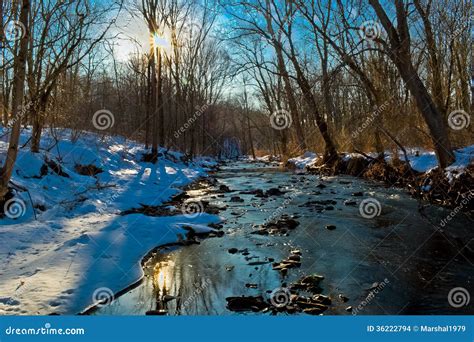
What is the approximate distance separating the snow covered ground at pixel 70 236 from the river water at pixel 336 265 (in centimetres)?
39

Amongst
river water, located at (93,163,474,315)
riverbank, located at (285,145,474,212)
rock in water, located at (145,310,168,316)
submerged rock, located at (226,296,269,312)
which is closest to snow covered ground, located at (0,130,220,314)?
river water, located at (93,163,474,315)

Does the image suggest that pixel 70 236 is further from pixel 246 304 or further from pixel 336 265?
pixel 336 265

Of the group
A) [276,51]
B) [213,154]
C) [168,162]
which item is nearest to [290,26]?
[276,51]

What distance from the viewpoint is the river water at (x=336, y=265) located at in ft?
12.6

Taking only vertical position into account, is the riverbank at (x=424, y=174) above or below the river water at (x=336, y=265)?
above

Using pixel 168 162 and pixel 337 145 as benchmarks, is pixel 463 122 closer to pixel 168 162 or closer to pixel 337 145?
pixel 337 145

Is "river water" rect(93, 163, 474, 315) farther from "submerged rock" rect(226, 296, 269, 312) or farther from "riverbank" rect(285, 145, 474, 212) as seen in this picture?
"riverbank" rect(285, 145, 474, 212)

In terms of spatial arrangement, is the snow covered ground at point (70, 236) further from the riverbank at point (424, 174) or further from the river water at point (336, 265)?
the riverbank at point (424, 174)

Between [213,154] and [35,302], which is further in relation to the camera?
[213,154]

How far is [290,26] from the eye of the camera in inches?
760

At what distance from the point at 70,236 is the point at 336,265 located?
4.19 m

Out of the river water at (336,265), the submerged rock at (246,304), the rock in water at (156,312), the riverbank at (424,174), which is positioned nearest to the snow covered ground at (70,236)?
the river water at (336,265)

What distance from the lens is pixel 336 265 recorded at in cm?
494

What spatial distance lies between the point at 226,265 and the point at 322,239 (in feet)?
6.90
